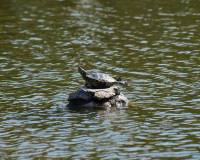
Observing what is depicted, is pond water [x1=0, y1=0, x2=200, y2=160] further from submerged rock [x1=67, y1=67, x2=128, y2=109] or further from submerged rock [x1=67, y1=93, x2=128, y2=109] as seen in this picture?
submerged rock [x1=67, y1=67, x2=128, y2=109]

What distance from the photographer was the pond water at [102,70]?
30922 millimetres

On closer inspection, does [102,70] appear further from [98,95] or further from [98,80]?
[98,95]

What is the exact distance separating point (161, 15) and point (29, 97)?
32.5 metres

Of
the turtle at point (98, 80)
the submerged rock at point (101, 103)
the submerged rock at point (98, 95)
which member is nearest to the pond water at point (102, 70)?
the submerged rock at point (101, 103)

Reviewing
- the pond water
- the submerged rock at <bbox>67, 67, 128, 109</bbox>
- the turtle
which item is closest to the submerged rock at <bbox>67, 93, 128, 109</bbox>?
the submerged rock at <bbox>67, 67, 128, 109</bbox>

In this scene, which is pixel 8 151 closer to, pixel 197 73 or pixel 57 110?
pixel 57 110

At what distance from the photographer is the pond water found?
101 ft

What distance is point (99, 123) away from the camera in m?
34.6

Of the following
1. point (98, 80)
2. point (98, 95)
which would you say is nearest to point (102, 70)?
point (98, 80)

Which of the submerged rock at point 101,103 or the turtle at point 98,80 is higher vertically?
the turtle at point 98,80

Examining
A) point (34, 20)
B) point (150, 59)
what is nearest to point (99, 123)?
point (150, 59)

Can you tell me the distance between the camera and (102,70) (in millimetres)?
47562

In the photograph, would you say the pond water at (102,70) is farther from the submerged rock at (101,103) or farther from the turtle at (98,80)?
the turtle at (98,80)

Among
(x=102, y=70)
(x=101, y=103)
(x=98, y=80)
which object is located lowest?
(x=101, y=103)
